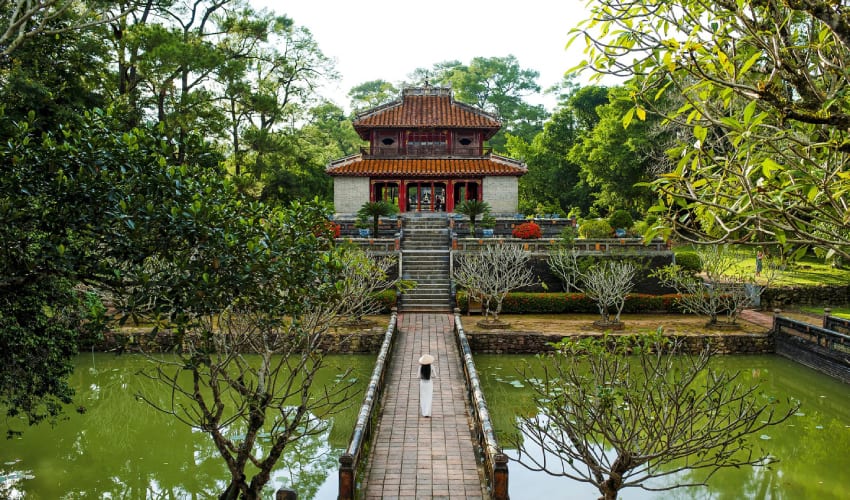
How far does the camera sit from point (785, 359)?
58.5 feet

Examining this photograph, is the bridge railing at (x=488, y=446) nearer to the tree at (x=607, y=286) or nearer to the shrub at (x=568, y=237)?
the tree at (x=607, y=286)

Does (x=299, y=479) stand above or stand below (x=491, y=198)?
below

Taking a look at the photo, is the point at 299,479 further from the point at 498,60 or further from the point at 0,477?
the point at 498,60

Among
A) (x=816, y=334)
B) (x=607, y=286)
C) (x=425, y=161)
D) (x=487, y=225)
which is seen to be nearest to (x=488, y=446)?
(x=607, y=286)

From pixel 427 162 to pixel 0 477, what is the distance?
947 inches

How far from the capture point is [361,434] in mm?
9102

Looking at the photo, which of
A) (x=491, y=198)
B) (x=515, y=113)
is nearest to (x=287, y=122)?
(x=491, y=198)

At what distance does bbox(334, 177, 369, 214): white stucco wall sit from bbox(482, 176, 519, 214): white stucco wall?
5.94m

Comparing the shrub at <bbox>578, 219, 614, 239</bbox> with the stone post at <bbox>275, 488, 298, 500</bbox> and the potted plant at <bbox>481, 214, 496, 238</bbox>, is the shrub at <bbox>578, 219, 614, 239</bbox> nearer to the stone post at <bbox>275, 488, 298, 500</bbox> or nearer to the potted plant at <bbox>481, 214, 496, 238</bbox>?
the potted plant at <bbox>481, 214, 496, 238</bbox>

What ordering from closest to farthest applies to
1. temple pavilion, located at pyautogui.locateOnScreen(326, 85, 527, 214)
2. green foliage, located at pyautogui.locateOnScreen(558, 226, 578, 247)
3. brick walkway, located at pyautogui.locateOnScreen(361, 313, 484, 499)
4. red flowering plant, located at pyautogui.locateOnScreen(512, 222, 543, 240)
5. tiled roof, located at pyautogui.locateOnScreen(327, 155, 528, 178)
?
brick walkway, located at pyautogui.locateOnScreen(361, 313, 484, 499)
green foliage, located at pyautogui.locateOnScreen(558, 226, 578, 247)
red flowering plant, located at pyautogui.locateOnScreen(512, 222, 543, 240)
tiled roof, located at pyautogui.locateOnScreen(327, 155, 528, 178)
temple pavilion, located at pyautogui.locateOnScreen(326, 85, 527, 214)

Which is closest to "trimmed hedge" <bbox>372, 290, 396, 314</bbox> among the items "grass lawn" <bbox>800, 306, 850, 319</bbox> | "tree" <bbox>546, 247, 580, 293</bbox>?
"tree" <bbox>546, 247, 580, 293</bbox>

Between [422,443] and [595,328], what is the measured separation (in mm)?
10588

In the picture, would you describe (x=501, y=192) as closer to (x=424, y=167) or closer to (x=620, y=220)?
(x=424, y=167)

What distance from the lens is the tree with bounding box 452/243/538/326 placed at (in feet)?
65.0
